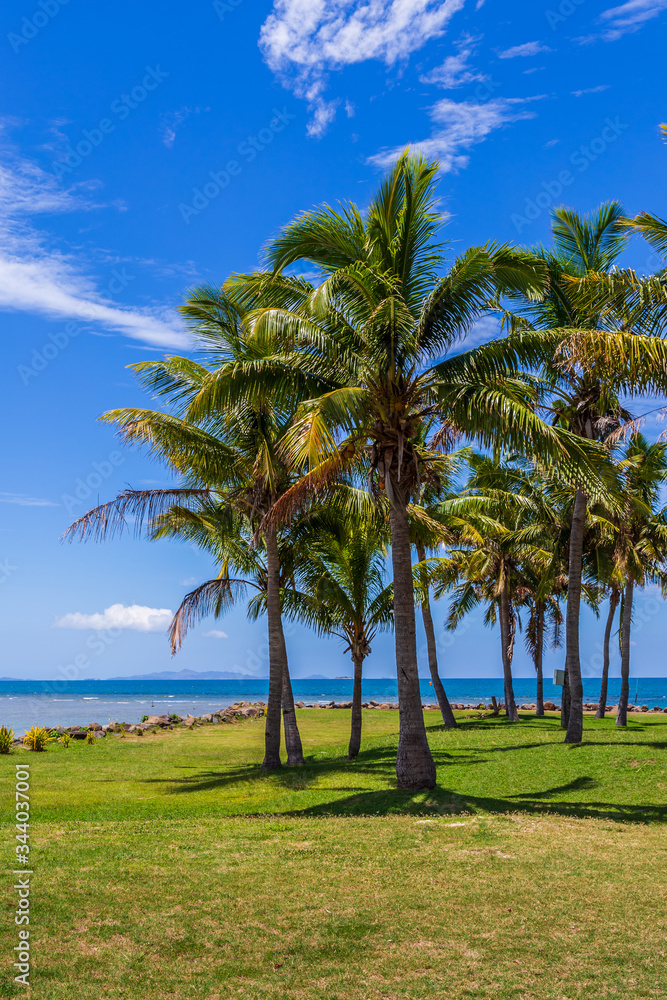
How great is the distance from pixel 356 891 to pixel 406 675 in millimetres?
5795

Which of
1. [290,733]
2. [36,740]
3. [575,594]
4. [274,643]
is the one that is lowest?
[36,740]

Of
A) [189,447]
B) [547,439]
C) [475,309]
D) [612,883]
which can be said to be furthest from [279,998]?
[189,447]

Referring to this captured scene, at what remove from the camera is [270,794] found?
45.7ft

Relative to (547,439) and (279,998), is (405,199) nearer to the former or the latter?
(547,439)

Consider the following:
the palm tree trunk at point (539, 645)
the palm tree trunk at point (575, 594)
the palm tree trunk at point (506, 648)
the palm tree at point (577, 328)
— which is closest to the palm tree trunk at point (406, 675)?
the palm tree at point (577, 328)

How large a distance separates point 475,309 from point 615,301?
2.26 m

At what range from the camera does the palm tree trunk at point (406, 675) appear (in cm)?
1256

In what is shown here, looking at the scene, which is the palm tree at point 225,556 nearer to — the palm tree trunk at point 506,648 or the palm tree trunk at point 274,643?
the palm tree trunk at point 274,643

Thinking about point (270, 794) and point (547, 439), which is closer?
point (547, 439)

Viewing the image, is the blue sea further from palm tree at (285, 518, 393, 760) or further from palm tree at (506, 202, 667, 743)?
palm tree at (506, 202, 667, 743)

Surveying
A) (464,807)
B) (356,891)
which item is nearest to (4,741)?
(464,807)

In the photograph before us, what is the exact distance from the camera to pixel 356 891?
705cm

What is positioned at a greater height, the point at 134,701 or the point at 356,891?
the point at 356,891

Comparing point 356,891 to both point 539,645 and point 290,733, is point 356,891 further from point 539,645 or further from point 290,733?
point 539,645
